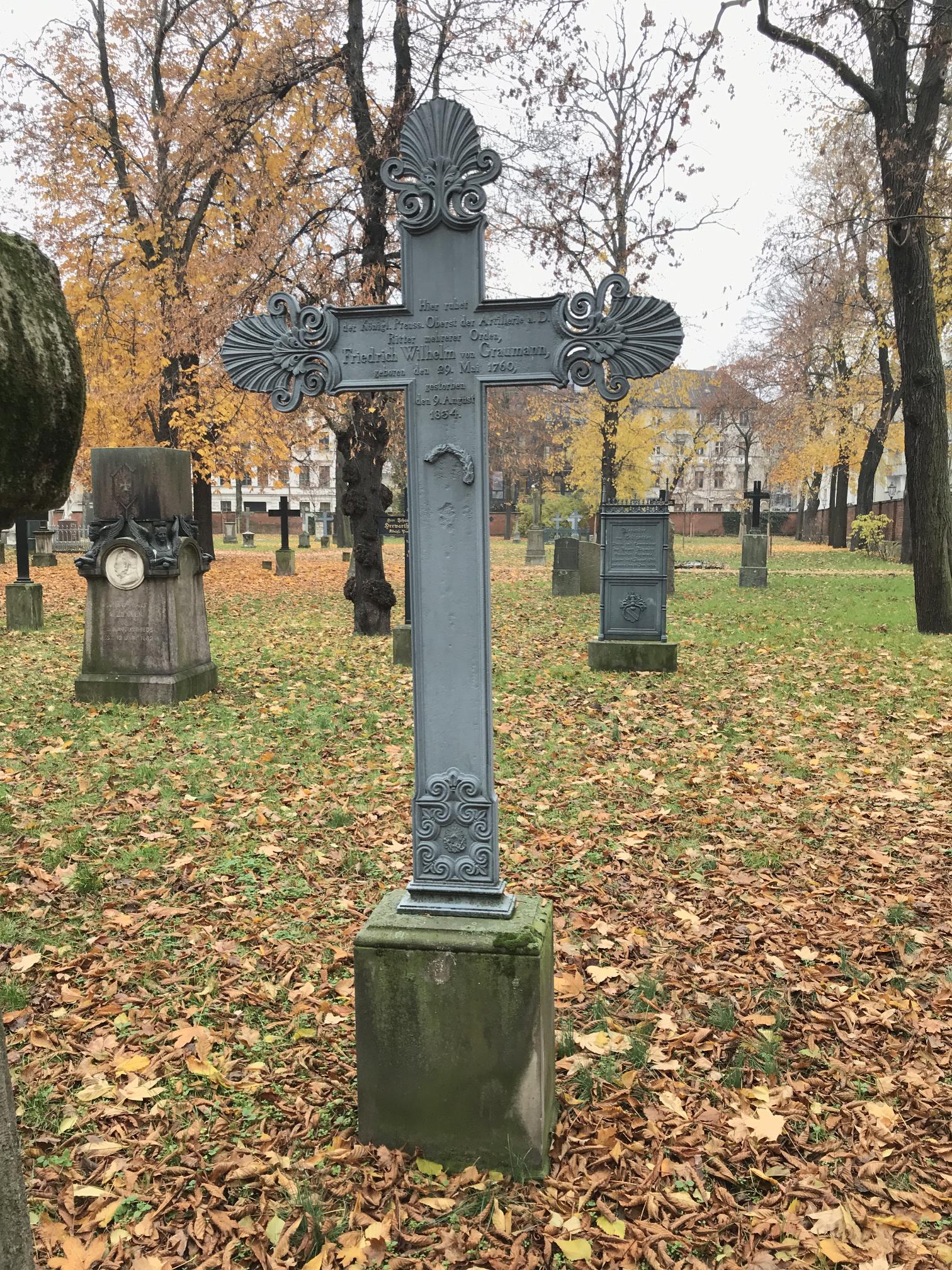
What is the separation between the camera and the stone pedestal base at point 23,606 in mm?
13125

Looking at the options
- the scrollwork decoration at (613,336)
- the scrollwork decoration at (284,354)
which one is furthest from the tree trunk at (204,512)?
the scrollwork decoration at (613,336)

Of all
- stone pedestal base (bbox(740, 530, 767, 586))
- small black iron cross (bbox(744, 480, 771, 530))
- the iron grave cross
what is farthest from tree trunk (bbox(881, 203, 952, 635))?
small black iron cross (bbox(744, 480, 771, 530))

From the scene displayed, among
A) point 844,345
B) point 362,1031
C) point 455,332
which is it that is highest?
point 844,345

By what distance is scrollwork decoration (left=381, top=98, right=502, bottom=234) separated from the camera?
2791mm

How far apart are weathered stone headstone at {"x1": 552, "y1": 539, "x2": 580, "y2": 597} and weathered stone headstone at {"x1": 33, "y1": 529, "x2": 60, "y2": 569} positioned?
42.4 feet

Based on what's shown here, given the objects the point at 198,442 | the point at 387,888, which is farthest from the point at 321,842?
the point at 198,442

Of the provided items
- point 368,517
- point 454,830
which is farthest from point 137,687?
point 454,830

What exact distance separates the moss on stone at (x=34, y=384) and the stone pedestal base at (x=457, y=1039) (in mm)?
1791

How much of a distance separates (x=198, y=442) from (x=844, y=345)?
2507 centimetres

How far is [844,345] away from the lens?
112 feet

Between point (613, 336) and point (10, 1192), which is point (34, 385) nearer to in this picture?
point (10, 1192)

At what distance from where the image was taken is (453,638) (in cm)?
288

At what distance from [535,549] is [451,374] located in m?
28.5

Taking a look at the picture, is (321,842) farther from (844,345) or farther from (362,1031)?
(844,345)
